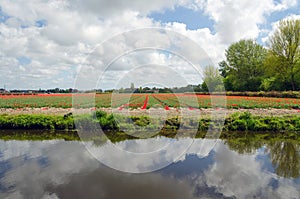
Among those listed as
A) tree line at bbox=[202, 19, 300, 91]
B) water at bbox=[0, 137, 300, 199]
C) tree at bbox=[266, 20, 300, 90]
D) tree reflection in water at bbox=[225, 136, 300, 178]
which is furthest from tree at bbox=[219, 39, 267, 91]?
water at bbox=[0, 137, 300, 199]

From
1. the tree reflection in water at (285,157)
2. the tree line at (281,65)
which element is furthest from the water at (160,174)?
the tree line at (281,65)

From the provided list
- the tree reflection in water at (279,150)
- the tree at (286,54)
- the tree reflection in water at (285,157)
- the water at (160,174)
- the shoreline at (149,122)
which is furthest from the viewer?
the tree at (286,54)

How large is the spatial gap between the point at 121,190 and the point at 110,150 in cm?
215

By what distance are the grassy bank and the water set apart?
196cm

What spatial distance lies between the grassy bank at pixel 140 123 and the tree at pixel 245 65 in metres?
25.2

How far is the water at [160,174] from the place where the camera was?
11.7ft

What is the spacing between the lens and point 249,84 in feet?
106

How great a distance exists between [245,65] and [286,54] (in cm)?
723

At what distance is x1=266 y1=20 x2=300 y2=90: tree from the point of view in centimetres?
2573

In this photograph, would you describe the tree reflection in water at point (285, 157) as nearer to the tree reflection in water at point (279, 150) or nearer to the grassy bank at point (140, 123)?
the tree reflection in water at point (279, 150)

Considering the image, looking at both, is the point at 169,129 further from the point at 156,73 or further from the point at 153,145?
the point at 156,73

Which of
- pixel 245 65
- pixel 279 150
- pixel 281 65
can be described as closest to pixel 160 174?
pixel 279 150

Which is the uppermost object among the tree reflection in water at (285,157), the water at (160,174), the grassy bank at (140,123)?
the grassy bank at (140,123)

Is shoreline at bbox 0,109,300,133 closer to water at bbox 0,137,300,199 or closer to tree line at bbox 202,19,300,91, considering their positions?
water at bbox 0,137,300,199
